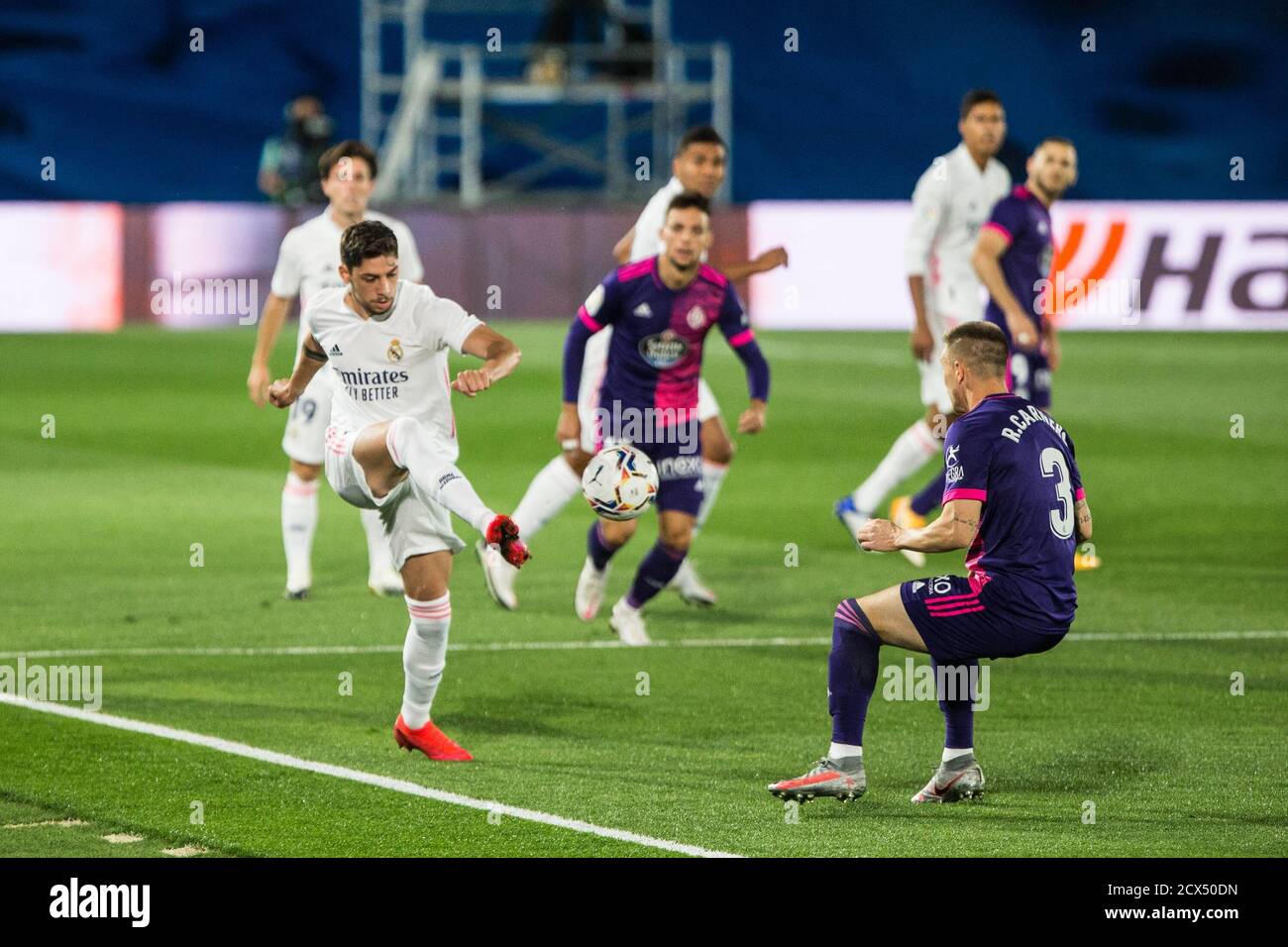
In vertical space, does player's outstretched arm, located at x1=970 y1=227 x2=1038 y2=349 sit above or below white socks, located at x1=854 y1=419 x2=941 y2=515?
above

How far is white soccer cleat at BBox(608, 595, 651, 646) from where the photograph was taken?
9.27 metres

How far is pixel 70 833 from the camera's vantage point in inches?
239

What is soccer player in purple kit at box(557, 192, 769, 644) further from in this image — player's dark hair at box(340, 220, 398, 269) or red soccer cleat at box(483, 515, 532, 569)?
red soccer cleat at box(483, 515, 532, 569)

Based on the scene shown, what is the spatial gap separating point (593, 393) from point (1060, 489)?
4.45 meters

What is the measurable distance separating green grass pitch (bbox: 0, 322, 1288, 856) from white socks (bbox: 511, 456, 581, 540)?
1.41 ft

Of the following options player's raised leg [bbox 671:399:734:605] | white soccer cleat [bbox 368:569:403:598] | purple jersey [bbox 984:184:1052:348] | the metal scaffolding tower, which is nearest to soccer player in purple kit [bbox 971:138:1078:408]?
purple jersey [bbox 984:184:1052:348]

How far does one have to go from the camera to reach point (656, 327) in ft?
30.2

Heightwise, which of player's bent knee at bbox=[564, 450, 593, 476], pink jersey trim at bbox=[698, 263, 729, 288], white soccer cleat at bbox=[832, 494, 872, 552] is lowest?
white soccer cleat at bbox=[832, 494, 872, 552]

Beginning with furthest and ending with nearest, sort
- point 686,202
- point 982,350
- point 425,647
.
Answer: point 686,202 → point 425,647 → point 982,350

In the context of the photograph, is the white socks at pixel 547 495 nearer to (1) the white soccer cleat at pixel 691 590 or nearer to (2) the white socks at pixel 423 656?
(1) the white soccer cleat at pixel 691 590

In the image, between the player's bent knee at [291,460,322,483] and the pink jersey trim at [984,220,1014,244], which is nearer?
the player's bent knee at [291,460,322,483]

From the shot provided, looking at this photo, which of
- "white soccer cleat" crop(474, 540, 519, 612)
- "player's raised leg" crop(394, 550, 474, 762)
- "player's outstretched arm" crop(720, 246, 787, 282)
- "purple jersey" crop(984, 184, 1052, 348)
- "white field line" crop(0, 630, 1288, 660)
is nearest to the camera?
"player's raised leg" crop(394, 550, 474, 762)

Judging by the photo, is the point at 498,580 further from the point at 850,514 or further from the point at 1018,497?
the point at 1018,497

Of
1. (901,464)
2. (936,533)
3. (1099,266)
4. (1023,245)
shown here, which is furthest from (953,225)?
(1099,266)
